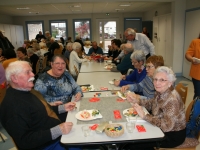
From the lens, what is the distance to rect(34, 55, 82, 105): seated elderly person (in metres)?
2.36

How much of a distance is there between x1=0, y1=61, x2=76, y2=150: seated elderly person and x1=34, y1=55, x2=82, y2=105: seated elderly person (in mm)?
610

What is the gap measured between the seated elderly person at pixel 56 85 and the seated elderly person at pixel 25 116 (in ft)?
2.00

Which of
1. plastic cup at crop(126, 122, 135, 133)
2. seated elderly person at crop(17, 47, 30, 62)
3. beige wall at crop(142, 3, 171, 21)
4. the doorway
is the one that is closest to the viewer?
plastic cup at crop(126, 122, 135, 133)

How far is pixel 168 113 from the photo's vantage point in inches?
62.8

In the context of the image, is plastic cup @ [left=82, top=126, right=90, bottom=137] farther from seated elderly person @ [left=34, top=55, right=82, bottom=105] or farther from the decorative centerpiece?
seated elderly person @ [left=34, top=55, right=82, bottom=105]

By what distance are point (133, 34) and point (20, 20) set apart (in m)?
9.62

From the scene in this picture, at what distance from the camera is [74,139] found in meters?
1.46

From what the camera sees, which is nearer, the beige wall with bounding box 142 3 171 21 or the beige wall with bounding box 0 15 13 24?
the beige wall with bounding box 142 3 171 21

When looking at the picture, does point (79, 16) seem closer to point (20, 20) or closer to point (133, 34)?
point (20, 20)

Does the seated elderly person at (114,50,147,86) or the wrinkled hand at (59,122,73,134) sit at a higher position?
the seated elderly person at (114,50,147,86)

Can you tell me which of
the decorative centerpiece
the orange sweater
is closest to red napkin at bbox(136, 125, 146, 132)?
the decorative centerpiece

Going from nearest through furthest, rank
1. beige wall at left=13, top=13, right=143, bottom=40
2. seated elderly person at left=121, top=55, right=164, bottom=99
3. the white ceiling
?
seated elderly person at left=121, top=55, right=164, bottom=99 < the white ceiling < beige wall at left=13, top=13, right=143, bottom=40

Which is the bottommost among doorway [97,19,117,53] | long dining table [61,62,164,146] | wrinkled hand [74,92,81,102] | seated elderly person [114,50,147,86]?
long dining table [61,62,164,146]

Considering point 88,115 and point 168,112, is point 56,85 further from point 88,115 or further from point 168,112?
point 168,112
